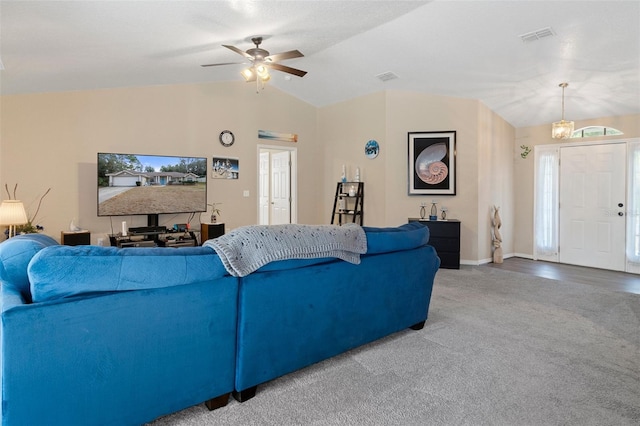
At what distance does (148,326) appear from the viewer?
5.49 feet

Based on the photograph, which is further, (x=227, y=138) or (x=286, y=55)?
(x=227, y=138)

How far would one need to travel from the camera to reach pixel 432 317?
132 inches

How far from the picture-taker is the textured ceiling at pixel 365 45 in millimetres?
3100

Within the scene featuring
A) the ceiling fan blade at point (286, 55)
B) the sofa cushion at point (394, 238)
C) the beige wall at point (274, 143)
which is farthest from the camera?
the beige wall at point (274, 143)

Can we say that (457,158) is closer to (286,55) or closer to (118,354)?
(286,55)

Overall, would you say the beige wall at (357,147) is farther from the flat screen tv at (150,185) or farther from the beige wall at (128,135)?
the flat screen tv at (150,185)

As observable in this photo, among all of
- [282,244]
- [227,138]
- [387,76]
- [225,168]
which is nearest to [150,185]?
[225,168]

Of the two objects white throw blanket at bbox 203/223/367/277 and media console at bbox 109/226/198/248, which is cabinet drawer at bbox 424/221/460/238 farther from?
media console at bbox 109/226/198/248

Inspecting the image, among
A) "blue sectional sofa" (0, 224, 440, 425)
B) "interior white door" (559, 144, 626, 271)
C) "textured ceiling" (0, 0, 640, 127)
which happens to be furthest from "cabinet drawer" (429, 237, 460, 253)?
"blue sectional sofa" (0, 224, 440, 425)

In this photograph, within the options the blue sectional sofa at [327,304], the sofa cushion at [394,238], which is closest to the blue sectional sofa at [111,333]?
the blue sectional sofa at [327,304]

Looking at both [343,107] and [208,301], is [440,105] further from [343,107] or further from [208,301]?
[208,301]

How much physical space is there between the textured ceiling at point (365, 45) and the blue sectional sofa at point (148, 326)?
2.08m

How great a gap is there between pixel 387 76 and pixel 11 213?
508cm

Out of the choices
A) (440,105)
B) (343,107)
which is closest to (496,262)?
(440,105)
